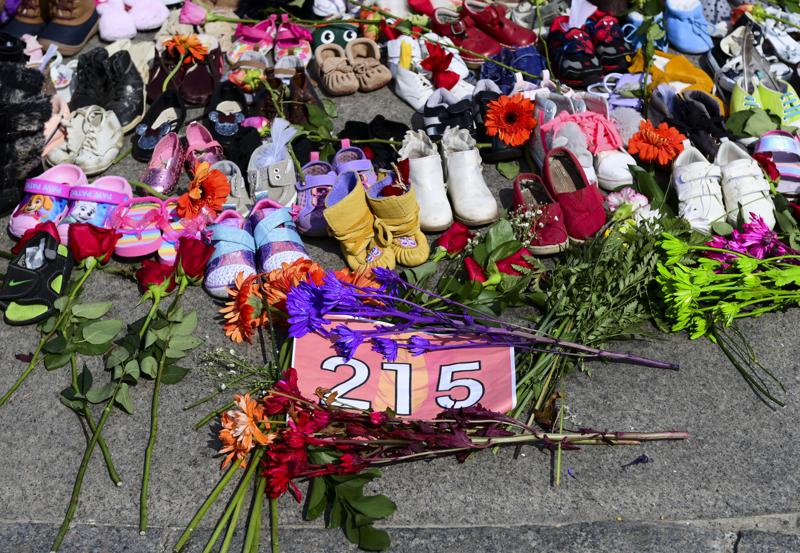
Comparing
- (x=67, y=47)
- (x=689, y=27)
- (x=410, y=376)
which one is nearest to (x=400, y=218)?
(x=410, y=376)

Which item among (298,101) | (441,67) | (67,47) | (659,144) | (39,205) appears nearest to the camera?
(39,205)

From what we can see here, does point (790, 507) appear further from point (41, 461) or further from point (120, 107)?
point (120, 107)

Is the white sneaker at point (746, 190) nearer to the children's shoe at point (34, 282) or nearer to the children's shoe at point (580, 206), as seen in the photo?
the children's shoe at point (580, 206)

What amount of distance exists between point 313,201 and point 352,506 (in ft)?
5.16

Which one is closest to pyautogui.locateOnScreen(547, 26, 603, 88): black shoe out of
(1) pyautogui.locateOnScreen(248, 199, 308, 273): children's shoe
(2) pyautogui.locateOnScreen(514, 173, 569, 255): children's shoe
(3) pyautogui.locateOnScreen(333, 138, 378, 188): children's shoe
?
(2) pyautogui.locateOnScreen(514, 173, 569, 255): children's shoe

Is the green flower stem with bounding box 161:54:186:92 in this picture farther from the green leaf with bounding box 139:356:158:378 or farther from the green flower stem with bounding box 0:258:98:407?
the green leaf with bounding box 139:356:158:378

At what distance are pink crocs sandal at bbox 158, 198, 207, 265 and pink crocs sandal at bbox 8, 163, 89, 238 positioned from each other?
53cm

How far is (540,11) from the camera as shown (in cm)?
470

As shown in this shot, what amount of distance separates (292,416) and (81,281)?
4.54 ft

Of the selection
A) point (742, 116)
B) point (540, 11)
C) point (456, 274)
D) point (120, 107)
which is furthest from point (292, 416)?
point (540, 11)

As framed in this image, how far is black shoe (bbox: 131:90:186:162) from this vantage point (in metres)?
3.92

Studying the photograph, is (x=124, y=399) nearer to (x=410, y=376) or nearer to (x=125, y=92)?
(x=410, y=376)

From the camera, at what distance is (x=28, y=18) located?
187 inches

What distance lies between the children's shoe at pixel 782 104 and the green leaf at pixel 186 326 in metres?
3.09
